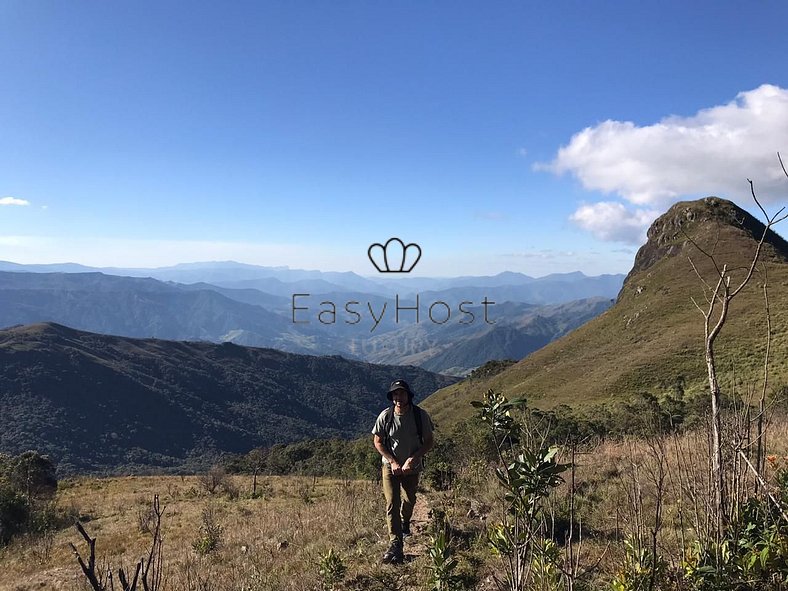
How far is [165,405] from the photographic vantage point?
150 metres

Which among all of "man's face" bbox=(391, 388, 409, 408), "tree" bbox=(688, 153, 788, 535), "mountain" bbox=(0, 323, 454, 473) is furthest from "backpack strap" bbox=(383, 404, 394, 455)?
"mountain" bbox=(0, 323, 454, 473)

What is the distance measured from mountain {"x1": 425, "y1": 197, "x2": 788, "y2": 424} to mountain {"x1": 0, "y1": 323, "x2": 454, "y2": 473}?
80.4 metres

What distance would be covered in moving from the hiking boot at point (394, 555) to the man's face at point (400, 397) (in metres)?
1.51

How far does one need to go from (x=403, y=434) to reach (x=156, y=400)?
16546 centimetres

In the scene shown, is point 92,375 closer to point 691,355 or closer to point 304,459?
point 304,459

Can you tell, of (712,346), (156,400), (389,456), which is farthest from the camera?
(156,400)

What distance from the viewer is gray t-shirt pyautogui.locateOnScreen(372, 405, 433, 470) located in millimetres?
5707

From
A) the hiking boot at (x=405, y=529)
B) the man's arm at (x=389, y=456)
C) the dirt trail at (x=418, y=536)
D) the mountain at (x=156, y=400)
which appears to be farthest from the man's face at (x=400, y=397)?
the mountain at (x=156, y=400)

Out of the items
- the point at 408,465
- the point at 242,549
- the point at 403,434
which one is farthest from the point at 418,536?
the point at 242,549

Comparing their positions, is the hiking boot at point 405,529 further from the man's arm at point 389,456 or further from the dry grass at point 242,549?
the man's arm at point 389,456

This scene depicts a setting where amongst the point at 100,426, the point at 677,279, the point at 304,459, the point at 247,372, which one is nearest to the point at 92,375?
the point at 100,426

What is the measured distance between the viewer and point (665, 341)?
165 feet

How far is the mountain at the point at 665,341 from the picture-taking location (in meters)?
39.5

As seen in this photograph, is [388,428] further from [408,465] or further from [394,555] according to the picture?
[394,555]
